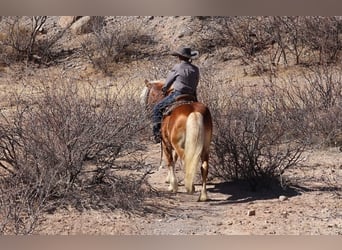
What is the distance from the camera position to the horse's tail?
24.7 ft

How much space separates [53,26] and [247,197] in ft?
50.9

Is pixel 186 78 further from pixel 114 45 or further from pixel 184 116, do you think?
pixel 114 45

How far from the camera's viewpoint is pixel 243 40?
19750mm

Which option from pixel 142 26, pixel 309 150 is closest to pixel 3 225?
pixel 309 150

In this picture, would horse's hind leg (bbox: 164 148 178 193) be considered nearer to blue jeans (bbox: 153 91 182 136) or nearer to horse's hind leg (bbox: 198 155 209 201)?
blue jeans (bbox: 153 91 182 136)

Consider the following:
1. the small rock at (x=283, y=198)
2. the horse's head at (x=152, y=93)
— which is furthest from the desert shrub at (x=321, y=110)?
the small rock at (x=283, y=198)

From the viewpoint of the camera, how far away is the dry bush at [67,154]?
7.07 meters

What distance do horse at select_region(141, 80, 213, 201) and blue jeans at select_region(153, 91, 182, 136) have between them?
131 millimetres

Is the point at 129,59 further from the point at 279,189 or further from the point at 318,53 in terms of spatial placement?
the point at 279,189

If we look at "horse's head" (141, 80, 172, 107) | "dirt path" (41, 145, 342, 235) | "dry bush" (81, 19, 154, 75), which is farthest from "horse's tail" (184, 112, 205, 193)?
"dry bush" (81, 19, 154, 75)

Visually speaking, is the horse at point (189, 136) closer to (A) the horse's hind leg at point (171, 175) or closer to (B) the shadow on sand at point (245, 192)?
(A) the horse's hind leg at point (171, 175)

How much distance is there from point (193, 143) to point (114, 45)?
1289 centimetres

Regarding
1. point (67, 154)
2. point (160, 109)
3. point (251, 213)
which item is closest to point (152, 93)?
point (160, 109)

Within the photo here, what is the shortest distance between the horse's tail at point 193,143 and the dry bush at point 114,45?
1171 cm
